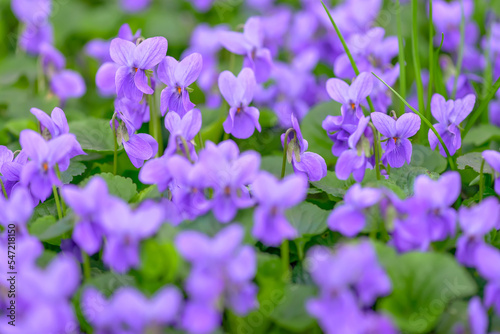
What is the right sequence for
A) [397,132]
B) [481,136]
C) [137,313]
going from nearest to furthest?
1. [137,313]
2. [397,132]
3. [481,136]

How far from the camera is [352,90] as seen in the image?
162 cm

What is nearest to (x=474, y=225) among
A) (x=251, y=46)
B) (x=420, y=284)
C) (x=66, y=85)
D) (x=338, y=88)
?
(x=420, y=284)

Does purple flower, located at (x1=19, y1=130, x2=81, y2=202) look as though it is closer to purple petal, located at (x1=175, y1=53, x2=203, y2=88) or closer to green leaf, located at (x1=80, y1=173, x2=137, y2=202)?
green leaf, located at (x1=80, y1=173, x2=137, y2=202)

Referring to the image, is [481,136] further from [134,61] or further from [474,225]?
[134,61]

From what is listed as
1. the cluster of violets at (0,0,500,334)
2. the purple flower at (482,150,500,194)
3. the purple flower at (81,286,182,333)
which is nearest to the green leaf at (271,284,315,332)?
the cluster of violets at (0,0,500,334)

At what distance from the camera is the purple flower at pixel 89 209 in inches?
44.8

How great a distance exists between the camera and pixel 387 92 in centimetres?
206

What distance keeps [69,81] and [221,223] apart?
62.4 inches

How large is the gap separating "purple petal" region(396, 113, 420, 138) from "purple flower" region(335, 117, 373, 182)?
0.12 metres

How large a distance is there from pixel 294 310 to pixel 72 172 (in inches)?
30.9

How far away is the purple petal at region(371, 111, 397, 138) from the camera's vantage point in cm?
152

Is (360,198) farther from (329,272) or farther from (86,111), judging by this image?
(86,111)

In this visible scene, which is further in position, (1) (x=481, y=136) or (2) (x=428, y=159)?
(1) (x=481, y=136)

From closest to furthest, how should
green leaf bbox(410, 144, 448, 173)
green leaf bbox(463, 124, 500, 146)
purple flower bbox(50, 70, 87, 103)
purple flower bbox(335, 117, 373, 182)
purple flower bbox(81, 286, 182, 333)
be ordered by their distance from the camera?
purple flower bbox(81, 286, 182, 333), purple flower bbox(335, 117, 373, 182), green leaf bbox(410, 144, 448, 173), green leaf bbox(463, 124, 500, 146), purple flower bbox(50, 70, 87, 103)
